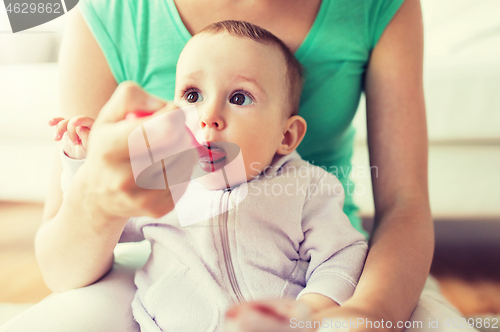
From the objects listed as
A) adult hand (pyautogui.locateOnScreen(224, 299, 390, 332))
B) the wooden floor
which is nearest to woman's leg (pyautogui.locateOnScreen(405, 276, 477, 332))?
adult hand (pyautogui.locateOnScreen(224, 299, 390, 332))

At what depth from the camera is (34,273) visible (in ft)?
2.78

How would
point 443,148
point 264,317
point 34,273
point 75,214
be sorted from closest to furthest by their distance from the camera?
point 264,317
point 75,214
point 34,273
point 443,148

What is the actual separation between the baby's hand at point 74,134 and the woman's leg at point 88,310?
0.59 feet

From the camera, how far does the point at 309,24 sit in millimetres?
479

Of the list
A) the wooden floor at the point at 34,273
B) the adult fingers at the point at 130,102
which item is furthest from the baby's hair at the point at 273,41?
the wooden floor at the point at 34,273

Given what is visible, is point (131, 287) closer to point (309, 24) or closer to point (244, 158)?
point (244, 158)

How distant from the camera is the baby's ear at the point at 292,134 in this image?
46 centimetres

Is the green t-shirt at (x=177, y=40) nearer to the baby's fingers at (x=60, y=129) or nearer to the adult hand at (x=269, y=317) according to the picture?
the baby's fingers at (x=60, y=129)

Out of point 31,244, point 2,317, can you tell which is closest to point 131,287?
point 2,317

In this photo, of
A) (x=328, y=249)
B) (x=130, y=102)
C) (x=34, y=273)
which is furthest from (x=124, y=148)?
(x=34, y=273)

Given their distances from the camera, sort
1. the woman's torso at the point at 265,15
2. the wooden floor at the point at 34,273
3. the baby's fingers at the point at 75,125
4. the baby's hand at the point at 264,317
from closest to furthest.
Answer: the baby's hand at the point at 264,317, the baby's fingers at the point at 75,125, the woman's torso at the point at 265,15, the wooden floor at the point at 34,273

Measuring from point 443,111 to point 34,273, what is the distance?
1174mm

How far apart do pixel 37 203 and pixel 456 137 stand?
1.22 metres

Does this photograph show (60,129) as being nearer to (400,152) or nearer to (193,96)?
(193,96)
